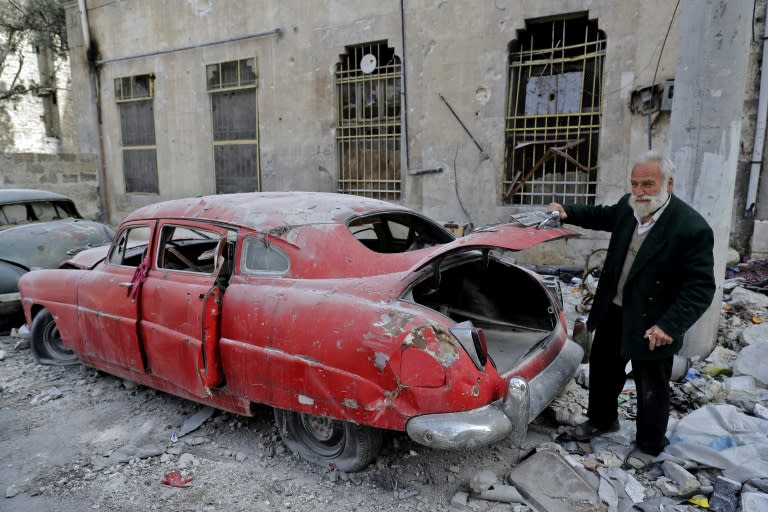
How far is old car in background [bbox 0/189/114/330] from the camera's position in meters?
5.53

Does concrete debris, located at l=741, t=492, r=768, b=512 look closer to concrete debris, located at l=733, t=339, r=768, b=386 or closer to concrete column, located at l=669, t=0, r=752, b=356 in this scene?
concrete debris, located at l=733, t=339, r=768, b=386

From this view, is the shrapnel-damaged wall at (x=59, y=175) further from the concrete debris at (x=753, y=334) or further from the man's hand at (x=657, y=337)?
the concrete debris at (x=753, y=334)

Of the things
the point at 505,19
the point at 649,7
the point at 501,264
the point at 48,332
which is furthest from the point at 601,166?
the point at 48,332

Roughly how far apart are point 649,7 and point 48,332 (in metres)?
8.24

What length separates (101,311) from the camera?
3.81 metres

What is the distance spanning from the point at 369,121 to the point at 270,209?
247 inches

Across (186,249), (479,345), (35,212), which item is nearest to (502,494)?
(479,345)

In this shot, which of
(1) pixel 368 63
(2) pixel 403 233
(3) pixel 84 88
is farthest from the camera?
(3) pixel 84 88

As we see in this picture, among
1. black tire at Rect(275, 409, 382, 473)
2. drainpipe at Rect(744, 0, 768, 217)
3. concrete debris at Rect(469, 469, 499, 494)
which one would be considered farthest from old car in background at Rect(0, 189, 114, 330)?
drainpipe at Rect(744, 0, 768, 217)

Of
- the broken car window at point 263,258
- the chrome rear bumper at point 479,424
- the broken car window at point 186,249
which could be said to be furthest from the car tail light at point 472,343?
the broken car window at point 186,249

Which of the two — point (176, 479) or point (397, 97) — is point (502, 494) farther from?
point (397, 97)

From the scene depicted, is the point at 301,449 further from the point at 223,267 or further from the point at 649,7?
the point at 649,7

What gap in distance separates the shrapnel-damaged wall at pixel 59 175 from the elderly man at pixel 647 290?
1161cm

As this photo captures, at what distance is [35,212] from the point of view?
22.3ft
